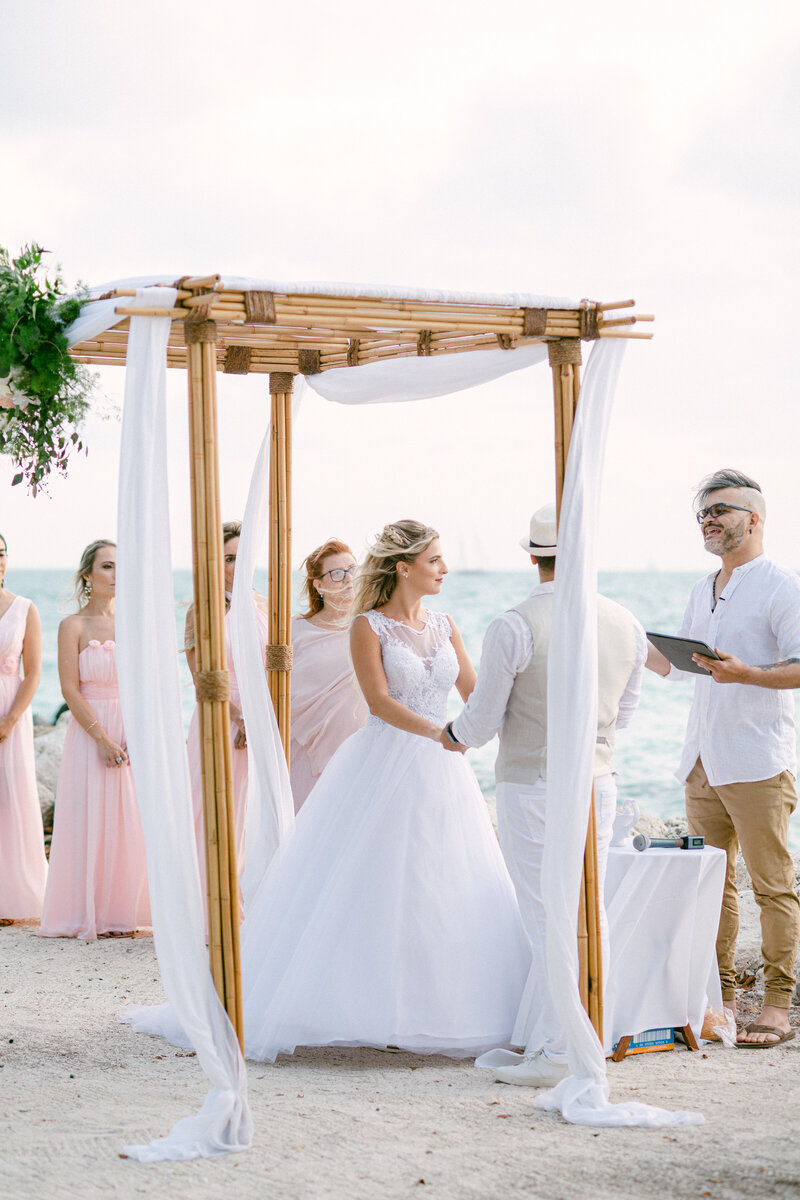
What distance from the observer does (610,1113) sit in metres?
3.56

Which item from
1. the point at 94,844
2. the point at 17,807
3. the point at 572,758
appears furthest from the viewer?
the point at 17,807

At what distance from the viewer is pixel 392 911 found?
4.27m

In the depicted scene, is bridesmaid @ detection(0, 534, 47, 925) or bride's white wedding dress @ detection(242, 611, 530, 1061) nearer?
bride's white wedding dress @ detection(242, 611, 530, 1061)

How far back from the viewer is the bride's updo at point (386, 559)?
4605 millimetres

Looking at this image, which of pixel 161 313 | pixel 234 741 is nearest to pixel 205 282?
pixel 161 313

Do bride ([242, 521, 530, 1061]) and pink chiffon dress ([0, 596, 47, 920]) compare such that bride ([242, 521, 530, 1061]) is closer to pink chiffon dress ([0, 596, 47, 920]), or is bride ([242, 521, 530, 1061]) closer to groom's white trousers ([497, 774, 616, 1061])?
groom's white trousers ([497, 774, 616, 1061])

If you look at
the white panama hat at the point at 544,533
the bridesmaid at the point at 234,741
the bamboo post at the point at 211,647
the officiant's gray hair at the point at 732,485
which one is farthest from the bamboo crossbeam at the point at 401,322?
the bridesmaid at the point at 234,741

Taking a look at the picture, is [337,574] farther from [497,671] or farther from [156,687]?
[156,687]

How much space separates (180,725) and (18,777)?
3.58 metres

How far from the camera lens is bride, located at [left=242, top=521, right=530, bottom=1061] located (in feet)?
13.7

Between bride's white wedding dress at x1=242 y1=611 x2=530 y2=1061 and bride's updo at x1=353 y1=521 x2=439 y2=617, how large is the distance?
80 millimetres

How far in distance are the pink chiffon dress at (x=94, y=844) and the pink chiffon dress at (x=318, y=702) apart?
103cm

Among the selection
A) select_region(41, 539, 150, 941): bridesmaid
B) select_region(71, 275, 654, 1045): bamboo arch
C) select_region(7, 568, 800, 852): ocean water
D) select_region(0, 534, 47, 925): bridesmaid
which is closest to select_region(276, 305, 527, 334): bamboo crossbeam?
select_region(71, 275, 654, 1045): bamboo arch

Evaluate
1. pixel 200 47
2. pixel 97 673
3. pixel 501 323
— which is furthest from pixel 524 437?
pixel 501 323
